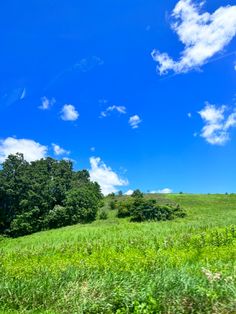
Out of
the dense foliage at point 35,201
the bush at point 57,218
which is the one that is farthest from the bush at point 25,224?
the bush at point 57,218

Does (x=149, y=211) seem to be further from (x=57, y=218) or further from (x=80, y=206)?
(x=57, y=218)

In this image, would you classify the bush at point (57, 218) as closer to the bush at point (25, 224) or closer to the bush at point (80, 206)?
the bush at point (80, 206)

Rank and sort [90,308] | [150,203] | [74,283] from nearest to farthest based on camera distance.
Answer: [90,308] → [74,283] → [150,203]

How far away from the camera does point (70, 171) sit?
2776 inches

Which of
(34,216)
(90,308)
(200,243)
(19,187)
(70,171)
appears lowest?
Result: (90,308)

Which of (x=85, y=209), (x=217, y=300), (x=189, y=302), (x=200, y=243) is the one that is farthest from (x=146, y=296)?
(x=85, y=209)

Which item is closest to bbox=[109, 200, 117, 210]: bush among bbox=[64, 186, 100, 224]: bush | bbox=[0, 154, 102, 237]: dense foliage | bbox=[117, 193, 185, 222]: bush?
bbox=[0, 154, 102, 237]: dense foliage

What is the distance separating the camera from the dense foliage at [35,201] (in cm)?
5991

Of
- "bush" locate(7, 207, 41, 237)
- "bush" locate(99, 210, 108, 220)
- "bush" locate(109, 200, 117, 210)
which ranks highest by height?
"bush" locate(109, 200, 117, 210)

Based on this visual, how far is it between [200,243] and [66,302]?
15303mm

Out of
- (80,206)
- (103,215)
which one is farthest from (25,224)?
(103,215)

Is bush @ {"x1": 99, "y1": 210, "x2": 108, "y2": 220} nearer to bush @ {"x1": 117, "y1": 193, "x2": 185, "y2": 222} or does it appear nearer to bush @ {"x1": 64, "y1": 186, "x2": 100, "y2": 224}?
bush @ {"x1": 64, "y1": 186, "x2": 100, "y2": 224}

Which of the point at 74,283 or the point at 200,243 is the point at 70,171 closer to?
the point at 200,243

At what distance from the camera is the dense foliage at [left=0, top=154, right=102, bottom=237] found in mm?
59906
